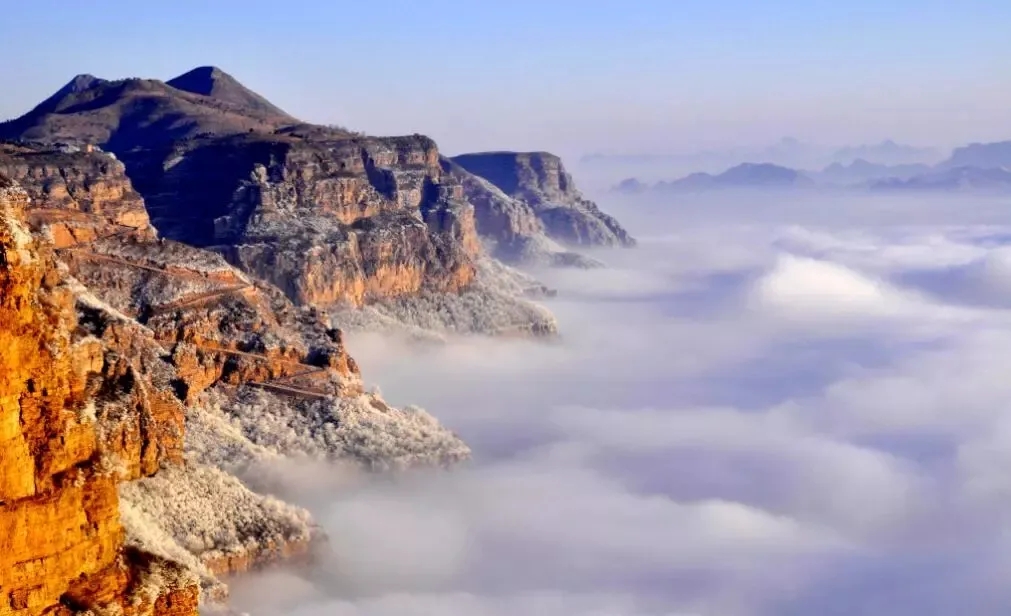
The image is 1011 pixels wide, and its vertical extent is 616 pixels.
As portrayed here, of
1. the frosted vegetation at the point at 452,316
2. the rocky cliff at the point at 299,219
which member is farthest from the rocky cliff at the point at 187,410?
the frosted vegetation at the point at 452,316

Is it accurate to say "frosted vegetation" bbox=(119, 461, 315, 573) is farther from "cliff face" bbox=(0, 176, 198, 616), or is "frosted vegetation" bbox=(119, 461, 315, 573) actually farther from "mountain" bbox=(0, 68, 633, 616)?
"cliff face" bbox=(0, 176, 198, 616)

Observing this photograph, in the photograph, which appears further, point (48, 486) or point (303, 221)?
point (303, 221)

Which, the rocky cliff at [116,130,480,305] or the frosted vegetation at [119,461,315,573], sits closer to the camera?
the frosted vegetation at [119,461,315,573]

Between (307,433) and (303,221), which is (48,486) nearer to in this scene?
(307,433)

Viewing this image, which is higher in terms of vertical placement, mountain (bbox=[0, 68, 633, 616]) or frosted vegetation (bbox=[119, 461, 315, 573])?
mountain (bbox=[0, 68, 633, 616])

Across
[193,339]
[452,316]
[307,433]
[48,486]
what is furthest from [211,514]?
[452,316]

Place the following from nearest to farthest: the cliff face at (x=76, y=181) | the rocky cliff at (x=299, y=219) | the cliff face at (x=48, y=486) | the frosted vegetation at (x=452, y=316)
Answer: the cliff face at (x=48, y=486) → the cliff face at (x=76, y=181) → the rocky cliff at (x=299, y=219) → the frosted vegetation at (x=452, y=316)

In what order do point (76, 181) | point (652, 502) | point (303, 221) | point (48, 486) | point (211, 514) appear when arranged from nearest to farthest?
point (48, 486)
point (211, 514)
point (652, 502)
point (76, 181)
point (303, 221)

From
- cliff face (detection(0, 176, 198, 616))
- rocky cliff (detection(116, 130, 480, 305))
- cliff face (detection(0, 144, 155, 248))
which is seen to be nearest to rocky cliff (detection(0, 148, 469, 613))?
cliff face (detection(0, 176, 198, 616))

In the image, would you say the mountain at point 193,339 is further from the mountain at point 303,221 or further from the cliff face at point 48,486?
the mountain at point 303,221
